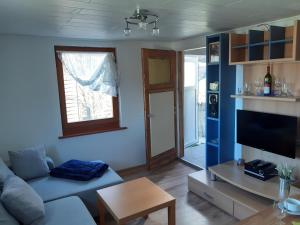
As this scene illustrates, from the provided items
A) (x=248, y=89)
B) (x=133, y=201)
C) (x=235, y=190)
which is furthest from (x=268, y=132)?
(x=133, y=201)

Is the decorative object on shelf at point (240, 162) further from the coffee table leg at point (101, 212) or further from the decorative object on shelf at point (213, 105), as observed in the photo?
the coffee table leg at point (101, 212)

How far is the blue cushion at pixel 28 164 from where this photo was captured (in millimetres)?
2857

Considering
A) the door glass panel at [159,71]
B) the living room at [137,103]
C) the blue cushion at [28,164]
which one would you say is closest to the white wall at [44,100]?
the living room at [137,103]

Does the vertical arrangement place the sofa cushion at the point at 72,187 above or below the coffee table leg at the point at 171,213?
above

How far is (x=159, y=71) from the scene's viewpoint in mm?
4047

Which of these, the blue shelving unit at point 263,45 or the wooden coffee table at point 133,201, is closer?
the wooden coffee table at point 133,201

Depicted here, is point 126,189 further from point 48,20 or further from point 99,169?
point 48,20

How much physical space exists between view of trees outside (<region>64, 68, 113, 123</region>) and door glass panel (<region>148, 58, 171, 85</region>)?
0.78 meters

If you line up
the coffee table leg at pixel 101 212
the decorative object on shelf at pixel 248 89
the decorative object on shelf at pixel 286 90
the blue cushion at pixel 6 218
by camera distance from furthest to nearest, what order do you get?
the decorative object on shelf at pixel 248 89 < the decorative object on shelf at pixel 286 90 < the coffee table leg at pixel 101 212 < the blue cushion at pixel 6 218

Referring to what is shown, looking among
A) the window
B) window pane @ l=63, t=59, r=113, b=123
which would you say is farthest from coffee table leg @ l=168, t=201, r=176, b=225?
window pane @ l=63, t=59, r=113, b=123

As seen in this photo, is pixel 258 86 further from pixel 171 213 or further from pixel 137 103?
pixel 137 103

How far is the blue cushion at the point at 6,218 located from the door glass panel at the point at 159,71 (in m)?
2.60

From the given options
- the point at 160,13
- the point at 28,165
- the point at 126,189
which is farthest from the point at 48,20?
the point at 126,189

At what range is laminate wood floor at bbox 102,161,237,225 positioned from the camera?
2.68 meters
